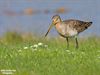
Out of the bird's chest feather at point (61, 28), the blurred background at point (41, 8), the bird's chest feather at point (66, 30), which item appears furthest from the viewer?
the blurred background at point (41, 8)

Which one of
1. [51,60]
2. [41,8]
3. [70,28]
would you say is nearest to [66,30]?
[70,28]

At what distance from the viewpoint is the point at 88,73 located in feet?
35.4

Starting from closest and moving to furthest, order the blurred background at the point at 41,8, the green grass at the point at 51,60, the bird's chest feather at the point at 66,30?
the green grass at the point at 51,60 < the bird's chest feather at the point at 66,30 < the blurred background at the point at 41,8

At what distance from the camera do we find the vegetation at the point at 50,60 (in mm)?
11176

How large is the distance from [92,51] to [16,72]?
2.93 metres

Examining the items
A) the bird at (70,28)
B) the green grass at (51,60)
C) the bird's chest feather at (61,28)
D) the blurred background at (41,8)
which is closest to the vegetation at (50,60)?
the green grass at (51,60)

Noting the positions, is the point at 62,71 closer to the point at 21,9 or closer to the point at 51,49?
the point at 51,49

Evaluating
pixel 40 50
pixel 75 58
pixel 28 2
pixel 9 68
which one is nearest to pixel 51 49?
pixel 40 50

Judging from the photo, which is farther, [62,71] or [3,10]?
[3,10]

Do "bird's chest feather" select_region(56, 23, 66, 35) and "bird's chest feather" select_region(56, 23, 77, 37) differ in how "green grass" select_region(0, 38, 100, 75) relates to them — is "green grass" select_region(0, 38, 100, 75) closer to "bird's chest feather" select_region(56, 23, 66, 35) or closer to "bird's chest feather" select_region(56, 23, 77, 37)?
"bird's chest feather" select_region(56, 23, 77, 37)

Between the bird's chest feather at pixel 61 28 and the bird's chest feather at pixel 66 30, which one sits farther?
the bird's chest feather at pixel 61 28

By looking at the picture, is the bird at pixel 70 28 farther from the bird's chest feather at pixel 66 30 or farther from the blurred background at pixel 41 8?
the blurred background at pixel 41 8

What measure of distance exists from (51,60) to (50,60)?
2 cm

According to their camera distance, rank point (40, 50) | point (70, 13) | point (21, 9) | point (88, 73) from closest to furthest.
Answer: point (88, 73), point (40, 50), point (70, 13), point (21, 9)
